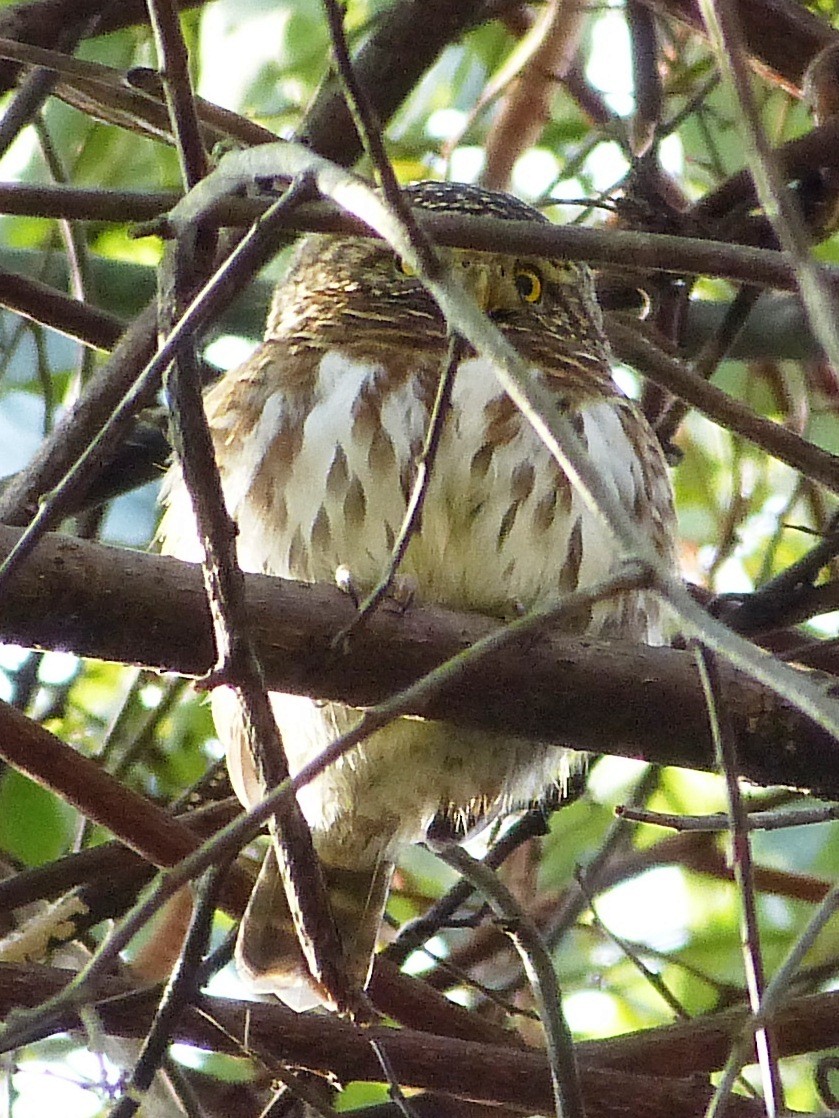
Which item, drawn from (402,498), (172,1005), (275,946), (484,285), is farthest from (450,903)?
(484,285)

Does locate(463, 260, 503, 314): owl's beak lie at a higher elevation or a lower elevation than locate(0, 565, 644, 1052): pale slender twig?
higher

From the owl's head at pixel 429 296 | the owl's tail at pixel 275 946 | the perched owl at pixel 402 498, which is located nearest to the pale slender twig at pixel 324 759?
the perched owl at pixel 402 498

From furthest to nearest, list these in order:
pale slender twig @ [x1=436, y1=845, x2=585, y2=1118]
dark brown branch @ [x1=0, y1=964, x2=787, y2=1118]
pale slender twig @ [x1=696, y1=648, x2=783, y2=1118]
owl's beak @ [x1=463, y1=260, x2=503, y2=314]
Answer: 1. owl's beak @ [x1=463, y1=260, x2=503, y2=314]
2. dark brown branch @ [x1=0, y1=964, x2=787, y2=1118]
3. pale slender twig @ [x1=436, y1=845, x2=585, y2=1118]
4. pale slender twig @ [x1=696, y1=648, x2=783, y2=1118]

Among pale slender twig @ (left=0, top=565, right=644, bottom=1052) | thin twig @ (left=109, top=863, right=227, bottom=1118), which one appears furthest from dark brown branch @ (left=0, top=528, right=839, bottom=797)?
pale slender twig @ (left=0, top=565, right=644, bottom=1052)

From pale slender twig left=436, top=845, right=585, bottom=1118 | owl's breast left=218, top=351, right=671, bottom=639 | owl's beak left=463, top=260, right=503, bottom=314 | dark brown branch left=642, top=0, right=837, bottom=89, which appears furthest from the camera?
dark brown branch left=642, top=0, right=837, bottom=89

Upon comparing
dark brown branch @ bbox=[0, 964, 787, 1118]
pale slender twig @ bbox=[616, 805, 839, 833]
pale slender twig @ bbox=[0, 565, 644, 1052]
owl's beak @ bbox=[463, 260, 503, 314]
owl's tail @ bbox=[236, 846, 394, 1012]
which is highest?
owl's beak @ bbox=[463, 260, 503, 314]

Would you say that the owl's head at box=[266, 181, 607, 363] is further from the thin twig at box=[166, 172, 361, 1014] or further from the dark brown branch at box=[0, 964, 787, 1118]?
the thin twig at box=[166, 172, 361, 1014]

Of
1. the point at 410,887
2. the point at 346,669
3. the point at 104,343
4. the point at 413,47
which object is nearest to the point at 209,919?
the point at 346,669

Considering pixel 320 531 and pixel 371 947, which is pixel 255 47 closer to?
pixel 320 531
